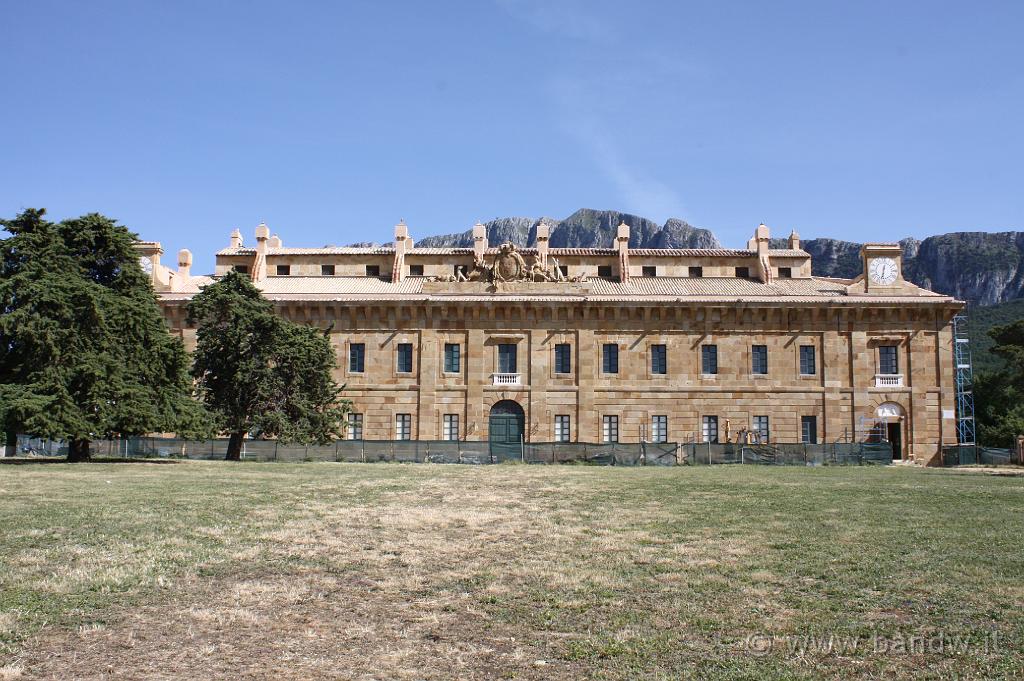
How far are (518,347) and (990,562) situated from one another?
34797 millimetres

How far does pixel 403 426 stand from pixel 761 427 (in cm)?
1828

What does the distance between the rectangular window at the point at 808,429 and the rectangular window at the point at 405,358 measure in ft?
66.3

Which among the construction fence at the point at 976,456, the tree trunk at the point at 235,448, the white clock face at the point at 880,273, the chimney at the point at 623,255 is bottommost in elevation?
the construction fence at the point at 976,456

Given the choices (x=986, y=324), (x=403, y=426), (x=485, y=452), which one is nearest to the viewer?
(x=485, y=452)

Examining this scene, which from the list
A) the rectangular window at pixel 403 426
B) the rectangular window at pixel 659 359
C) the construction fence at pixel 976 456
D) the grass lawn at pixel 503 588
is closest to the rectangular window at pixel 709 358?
the rectangular window at pixel 659 359

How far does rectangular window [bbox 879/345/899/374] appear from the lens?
43.3m

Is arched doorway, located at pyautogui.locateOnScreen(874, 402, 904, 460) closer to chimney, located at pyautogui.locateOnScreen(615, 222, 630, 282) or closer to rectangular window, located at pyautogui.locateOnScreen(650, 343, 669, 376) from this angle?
rectangular window, located at pyautogui.locateOnScreen(650, 343, 669, 376)

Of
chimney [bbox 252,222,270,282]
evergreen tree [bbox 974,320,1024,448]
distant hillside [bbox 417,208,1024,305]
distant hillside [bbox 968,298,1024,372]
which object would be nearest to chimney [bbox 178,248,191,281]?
chimney [bbox 252,222,270,282]

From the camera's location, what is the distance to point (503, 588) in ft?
28.2

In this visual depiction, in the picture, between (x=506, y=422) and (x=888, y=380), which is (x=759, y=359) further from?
(x=506, y=422)

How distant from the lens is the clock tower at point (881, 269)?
4412cm

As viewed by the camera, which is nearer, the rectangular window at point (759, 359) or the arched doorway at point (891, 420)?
the arched doorway at point (891, 420)

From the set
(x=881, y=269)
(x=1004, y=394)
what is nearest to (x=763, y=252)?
(x=881, y=269)

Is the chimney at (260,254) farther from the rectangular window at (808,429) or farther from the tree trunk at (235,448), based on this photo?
the rectangular window at (808,429)
